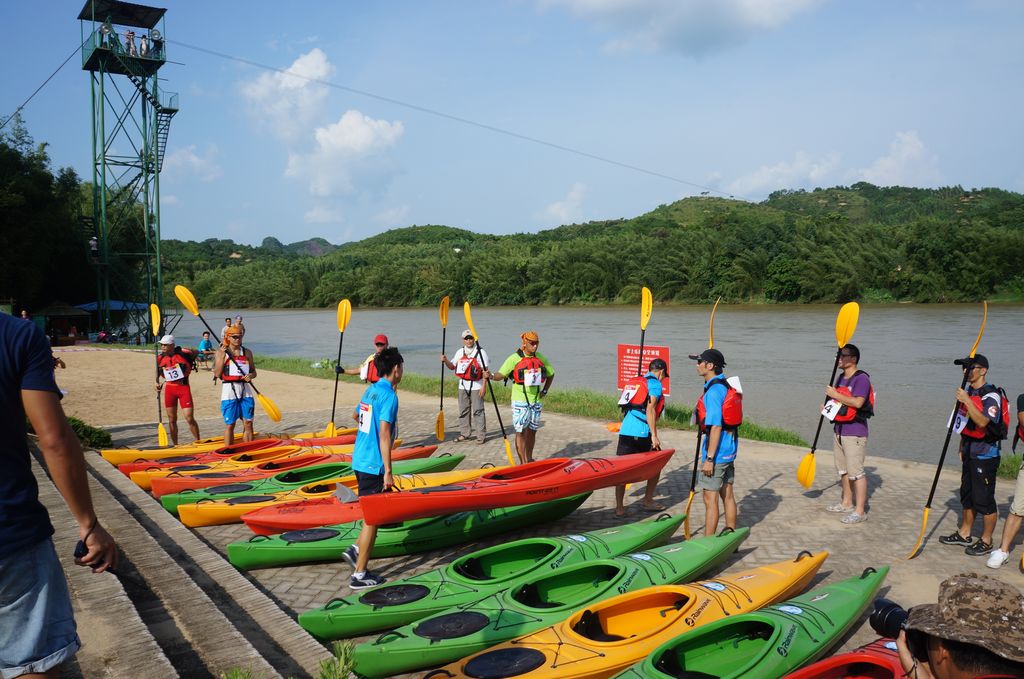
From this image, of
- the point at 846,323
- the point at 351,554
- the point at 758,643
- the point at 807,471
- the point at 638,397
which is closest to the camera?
the point at 758,643

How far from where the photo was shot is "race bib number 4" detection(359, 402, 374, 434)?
4.90 m

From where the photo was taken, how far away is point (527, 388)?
7398mm

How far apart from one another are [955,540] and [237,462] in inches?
284

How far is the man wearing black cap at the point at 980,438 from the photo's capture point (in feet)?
17.4

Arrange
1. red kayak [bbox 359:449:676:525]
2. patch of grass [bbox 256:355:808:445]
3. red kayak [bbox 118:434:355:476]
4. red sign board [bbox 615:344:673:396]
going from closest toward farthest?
red kayak [bbox 359:449:676:525] → red kayak [bbox 118:434:355:476] → patch of grass [bbox 256:355:808:445] → red sign board [bbox 615:344:673:396]

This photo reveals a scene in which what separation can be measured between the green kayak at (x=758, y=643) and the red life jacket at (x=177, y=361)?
7626 mm

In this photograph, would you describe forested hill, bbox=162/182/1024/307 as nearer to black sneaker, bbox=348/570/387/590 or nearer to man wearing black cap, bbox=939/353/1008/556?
man wearing black cap, bbox=939/353/1008/556

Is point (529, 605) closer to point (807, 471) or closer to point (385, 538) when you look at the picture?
point (385, 538)

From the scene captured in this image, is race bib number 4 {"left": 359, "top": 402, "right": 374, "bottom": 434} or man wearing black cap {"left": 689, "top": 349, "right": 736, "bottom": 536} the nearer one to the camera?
race bib number 4 {"left": 359, "top": 402, "right": 374, "bottom": 434}

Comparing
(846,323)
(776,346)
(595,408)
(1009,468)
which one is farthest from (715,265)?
(846,323)

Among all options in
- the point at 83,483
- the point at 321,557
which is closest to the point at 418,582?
the point at 321,557

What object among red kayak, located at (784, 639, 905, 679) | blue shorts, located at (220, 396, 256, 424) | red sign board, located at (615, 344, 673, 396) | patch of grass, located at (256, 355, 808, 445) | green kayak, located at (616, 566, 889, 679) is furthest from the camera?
red sign board, located at (615, 344, 673, 396)

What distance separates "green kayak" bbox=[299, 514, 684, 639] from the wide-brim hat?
9.61 ft

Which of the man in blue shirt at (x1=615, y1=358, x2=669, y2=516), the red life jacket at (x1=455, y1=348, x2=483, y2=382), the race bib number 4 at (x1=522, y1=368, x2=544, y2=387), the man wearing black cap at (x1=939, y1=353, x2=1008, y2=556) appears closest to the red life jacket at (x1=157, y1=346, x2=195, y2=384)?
the red life jacket at (x1=455, y1=348, x2=483, y2=382)
